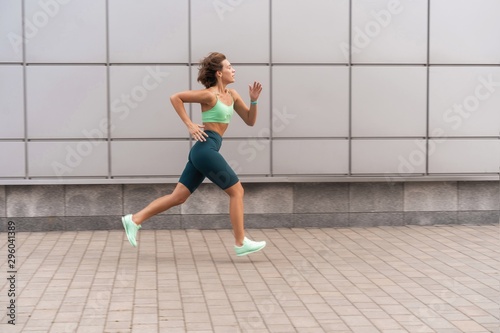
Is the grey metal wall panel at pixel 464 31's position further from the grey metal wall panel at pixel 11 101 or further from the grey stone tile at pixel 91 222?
the grey metal wall panel at pixel 11 101

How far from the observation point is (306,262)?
881 cm

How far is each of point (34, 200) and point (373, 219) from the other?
421cm

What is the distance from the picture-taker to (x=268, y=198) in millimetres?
11219

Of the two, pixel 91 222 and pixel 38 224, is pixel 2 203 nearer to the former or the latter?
pixel 38 224

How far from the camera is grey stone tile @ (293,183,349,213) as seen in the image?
443 inches

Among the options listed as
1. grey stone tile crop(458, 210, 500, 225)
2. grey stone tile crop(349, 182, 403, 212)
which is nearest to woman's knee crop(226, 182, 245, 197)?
grey stone tile crop(349, 182, 403, 212)

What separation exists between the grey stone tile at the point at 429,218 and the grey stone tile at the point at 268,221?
1.51 meters

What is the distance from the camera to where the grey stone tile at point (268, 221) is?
11.2 meters

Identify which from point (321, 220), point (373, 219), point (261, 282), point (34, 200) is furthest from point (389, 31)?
point (34, 200)

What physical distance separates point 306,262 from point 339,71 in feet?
10.5

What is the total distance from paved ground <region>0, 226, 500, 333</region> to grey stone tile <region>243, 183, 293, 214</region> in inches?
11.7

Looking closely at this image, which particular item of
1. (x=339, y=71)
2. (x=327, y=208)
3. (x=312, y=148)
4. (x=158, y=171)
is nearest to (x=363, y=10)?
(x=339, y=71)

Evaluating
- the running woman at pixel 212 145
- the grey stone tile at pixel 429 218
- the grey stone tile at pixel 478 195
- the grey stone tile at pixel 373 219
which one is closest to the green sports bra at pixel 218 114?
the running woman at pixel 212 145

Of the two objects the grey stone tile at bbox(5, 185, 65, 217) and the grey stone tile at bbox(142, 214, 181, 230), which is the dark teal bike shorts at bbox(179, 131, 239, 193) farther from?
the grey stone tile at bbox(5, 185, 65, 217)
